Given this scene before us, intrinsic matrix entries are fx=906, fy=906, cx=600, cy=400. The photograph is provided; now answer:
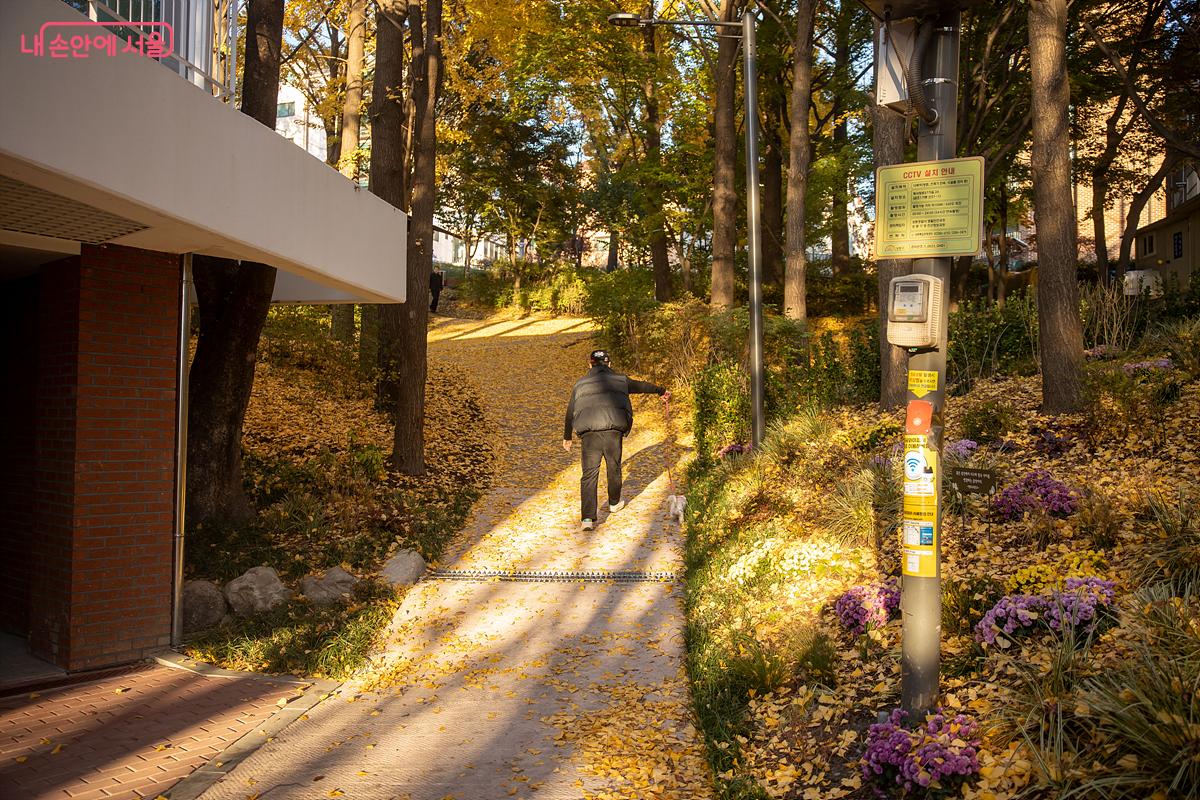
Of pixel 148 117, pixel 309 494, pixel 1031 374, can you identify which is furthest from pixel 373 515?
pixel 1031 374

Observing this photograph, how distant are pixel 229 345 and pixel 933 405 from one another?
25.3 feet

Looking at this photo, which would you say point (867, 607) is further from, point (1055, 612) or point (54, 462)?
point (54, 462)

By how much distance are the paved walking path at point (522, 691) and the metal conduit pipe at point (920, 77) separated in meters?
3.82

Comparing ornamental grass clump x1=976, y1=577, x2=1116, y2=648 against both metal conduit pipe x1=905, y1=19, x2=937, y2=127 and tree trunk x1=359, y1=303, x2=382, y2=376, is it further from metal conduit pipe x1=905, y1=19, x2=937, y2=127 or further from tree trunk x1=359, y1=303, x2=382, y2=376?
tree trunk x1=359, y1=303, x2=382, y2=376

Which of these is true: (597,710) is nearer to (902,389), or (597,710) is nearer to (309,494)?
(309,494)

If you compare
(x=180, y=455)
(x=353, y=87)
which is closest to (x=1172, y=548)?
(x=180, y=455)

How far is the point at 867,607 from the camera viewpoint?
20.0 ft

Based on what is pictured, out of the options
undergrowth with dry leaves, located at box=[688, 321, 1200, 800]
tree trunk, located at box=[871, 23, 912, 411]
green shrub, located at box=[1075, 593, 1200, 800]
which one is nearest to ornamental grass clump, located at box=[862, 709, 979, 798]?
undergrowth with dry leaves, located at box=[688, 321, 1200, 800]

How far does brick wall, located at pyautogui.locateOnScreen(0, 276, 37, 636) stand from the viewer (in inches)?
293

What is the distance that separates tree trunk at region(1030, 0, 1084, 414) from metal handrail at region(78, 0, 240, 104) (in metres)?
7.87

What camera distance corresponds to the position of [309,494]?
411 inches

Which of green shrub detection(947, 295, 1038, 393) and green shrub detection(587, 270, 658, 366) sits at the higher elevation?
green shrub detection(587, 270, 658, 366)

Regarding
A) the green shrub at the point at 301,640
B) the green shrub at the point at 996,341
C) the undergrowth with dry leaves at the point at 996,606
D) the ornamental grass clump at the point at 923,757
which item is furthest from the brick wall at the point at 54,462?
the green shrub at the point at 996,341

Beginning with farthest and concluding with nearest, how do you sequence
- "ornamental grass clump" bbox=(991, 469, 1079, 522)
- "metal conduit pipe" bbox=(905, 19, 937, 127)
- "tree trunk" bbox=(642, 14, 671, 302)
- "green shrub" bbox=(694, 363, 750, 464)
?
"tree trunk" bbox=(642, 14, 671, 302) < "green shrub" bbox=(694, 363, 750, 464) < "ornamental grass clump" bbox=(991, 469, 1079, 522) < "metal conduit pipe" bbox=(905, 19, 937, 127)
